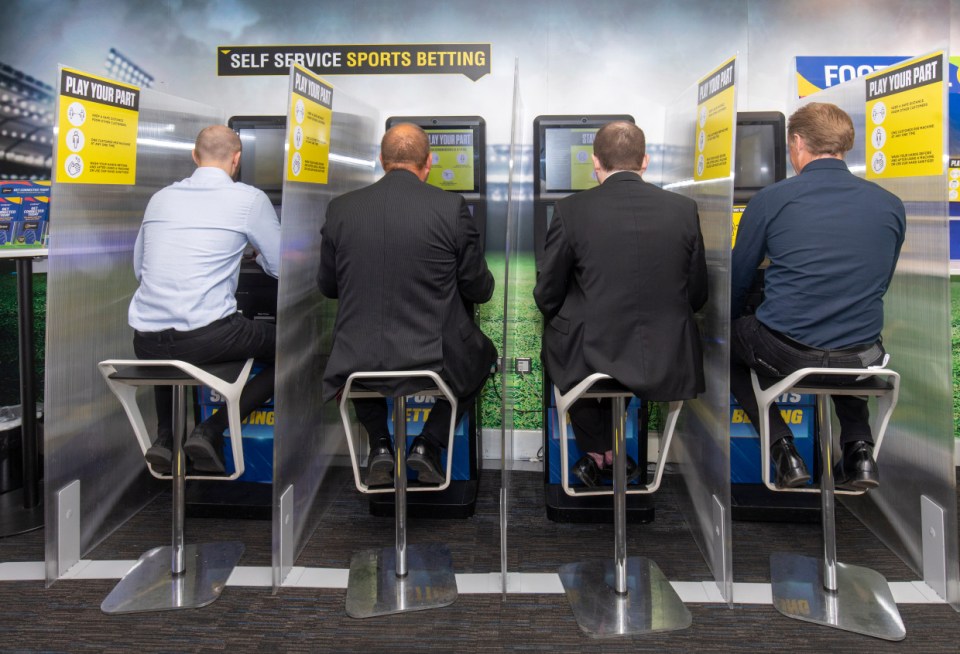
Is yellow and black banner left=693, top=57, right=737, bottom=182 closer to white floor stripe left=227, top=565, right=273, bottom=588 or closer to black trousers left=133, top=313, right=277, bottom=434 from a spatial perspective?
black trousers left=133, top=313, right=277, bottom=434

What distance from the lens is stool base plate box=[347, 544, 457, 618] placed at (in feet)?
7.40

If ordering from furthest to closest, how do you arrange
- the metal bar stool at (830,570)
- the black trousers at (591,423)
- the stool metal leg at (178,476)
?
the black trousers at (591,423) < the stool metal leg at (178,476) < the metal bar stool at (830,570)

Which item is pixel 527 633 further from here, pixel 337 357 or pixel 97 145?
pixel 97 145

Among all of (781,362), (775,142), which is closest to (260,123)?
(775,142)

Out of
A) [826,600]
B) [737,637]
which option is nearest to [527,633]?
[737,637]

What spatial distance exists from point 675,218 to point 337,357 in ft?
3.92

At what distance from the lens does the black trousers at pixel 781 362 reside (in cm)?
217

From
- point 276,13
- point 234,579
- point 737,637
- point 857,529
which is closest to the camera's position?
point 737,637

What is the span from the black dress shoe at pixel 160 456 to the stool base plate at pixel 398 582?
2.48 ft

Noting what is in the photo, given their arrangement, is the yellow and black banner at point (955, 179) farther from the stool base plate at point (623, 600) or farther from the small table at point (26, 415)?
the small table at point (26, 415)

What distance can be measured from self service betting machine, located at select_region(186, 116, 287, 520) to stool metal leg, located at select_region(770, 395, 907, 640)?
2.05 m

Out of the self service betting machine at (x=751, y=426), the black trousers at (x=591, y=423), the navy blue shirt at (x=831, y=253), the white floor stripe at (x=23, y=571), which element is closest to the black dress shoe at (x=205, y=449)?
the white floor stripe at (x=23, y=571)

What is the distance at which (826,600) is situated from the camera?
2.26m

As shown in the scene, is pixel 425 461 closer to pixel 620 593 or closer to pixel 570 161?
pixel 620 593
